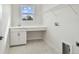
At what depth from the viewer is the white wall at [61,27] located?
1.18 m

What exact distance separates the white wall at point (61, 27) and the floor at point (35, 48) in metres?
0.07

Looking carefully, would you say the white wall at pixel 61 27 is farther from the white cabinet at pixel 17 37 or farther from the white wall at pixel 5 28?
the white wall at pixel 5 28

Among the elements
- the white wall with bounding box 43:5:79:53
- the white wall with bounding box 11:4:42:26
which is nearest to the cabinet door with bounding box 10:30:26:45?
the white wall with bounding box 11:4:42:26

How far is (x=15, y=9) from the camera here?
1.20 meters

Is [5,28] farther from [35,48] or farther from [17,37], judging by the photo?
[35,48]

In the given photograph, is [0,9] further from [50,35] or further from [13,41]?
[50,35]

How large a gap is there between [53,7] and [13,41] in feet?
1.88

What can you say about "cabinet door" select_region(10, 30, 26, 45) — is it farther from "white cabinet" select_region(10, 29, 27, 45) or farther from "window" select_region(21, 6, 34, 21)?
"window" select_region(21, 6, 34, 21)

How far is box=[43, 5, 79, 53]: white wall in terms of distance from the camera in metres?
1.18

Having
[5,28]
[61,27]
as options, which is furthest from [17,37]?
[61,27]

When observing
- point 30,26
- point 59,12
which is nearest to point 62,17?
point 59,12

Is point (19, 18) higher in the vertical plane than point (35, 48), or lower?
higher

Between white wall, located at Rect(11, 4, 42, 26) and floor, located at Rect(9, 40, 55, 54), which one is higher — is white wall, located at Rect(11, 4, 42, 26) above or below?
above

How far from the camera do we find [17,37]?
1283 mm
